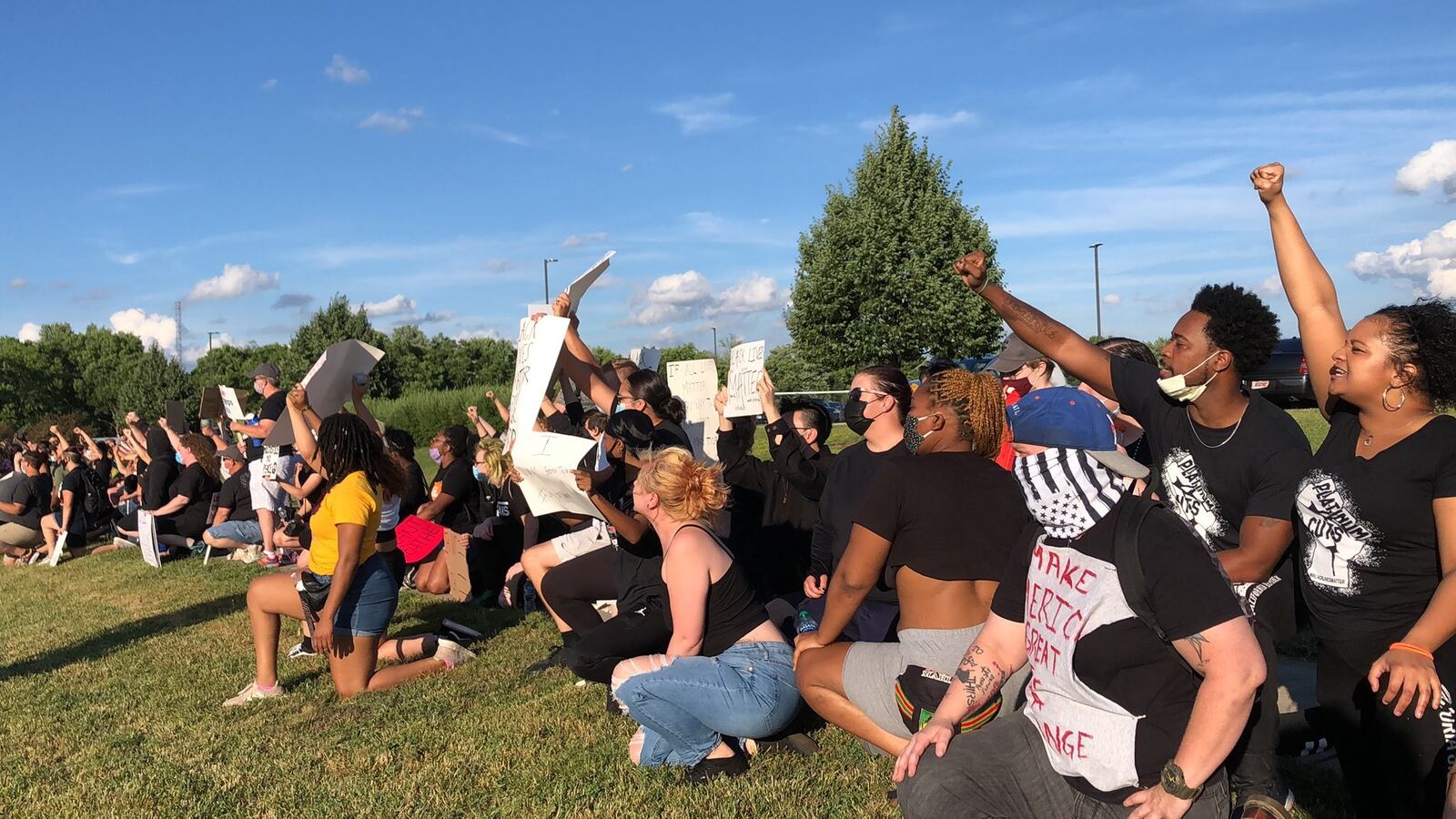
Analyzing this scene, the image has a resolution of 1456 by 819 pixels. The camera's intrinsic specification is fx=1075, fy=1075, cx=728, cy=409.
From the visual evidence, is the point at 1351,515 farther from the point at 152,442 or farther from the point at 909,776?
the point at 152,442

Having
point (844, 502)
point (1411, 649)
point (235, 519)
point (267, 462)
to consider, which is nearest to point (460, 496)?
point (267, 462)

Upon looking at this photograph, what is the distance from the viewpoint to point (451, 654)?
7.04 meters

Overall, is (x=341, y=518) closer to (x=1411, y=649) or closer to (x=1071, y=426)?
(x=1071, y=426)

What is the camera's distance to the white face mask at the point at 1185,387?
3652 mm

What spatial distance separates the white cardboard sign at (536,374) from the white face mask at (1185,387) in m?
3.07

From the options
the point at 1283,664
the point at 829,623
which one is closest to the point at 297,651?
the point at 829,623

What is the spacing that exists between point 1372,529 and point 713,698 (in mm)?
2544

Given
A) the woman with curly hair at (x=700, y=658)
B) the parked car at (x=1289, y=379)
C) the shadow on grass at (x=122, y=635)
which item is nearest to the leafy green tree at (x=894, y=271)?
the parked car at (x=1289, y=379)

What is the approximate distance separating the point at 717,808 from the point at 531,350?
8.74ft

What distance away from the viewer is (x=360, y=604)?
6.34 meters

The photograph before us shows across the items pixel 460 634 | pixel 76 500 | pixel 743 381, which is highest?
pixel 743 381

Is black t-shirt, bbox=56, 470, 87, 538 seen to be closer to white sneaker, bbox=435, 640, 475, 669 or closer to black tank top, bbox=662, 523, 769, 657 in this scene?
white sneaker, bbox=435, 640, 475, 669

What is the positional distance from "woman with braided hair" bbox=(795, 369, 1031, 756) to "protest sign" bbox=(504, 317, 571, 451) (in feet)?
7.46

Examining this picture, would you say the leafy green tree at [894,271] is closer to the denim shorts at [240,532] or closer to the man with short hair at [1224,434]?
the denim shorts at [240,532]
